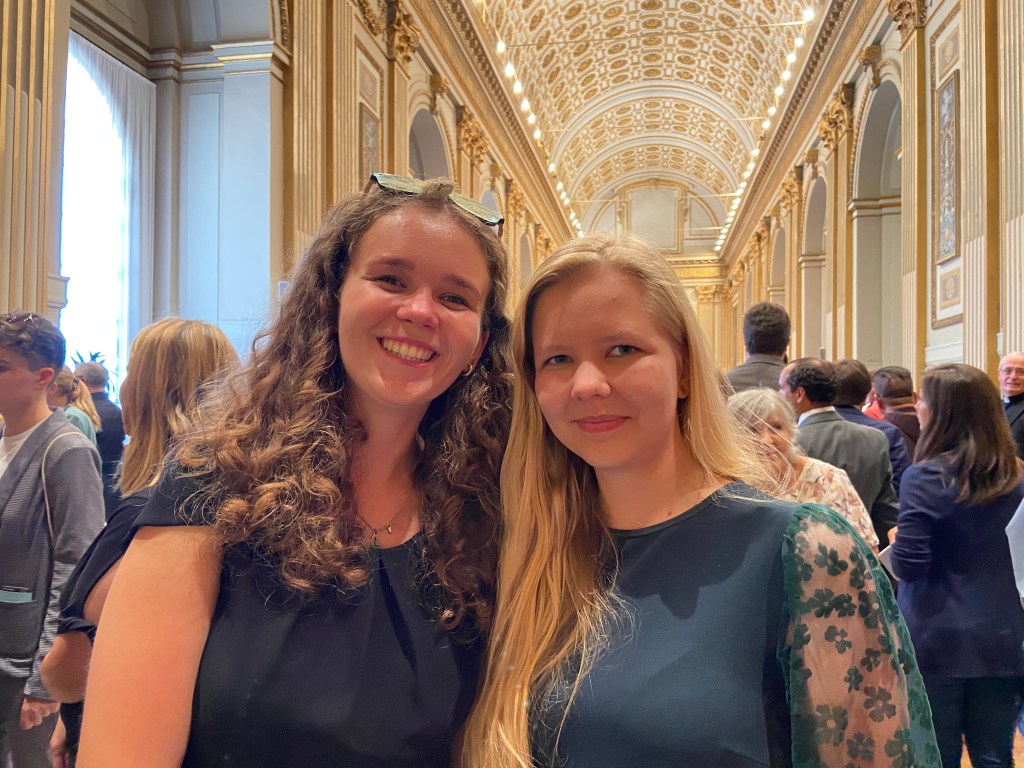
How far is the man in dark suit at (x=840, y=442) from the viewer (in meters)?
4.08

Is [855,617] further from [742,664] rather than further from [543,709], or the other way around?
[543,709]

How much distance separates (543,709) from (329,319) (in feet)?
2.86

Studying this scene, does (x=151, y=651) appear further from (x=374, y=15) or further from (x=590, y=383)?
(x=374, y=15)

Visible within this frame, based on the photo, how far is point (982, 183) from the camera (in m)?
8.19

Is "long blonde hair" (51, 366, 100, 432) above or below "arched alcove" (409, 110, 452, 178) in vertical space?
below

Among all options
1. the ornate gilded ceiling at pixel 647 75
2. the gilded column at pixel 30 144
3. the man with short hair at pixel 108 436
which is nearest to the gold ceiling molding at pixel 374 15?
the ornate gilded ceiling at pixel 647 75

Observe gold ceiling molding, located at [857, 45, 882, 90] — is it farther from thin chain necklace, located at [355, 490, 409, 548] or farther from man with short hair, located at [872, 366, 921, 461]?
thin chain necklace, located at [355, 490, 409, 548]

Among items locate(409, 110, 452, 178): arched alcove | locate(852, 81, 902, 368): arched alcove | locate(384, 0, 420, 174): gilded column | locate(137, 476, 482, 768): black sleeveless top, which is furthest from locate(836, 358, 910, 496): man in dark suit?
locate(409, 110, 452, 178): arched alcove

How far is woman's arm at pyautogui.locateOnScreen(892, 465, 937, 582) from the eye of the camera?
3377 millimetres

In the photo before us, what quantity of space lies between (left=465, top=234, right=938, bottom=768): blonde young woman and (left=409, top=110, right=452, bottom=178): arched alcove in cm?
1273

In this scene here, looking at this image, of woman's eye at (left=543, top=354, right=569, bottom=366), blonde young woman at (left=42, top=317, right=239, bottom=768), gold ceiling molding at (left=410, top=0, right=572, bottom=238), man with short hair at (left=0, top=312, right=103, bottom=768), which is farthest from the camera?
gold ceiling molding at (left=410, top=0, right=572, bottom=238)

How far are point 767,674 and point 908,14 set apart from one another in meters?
11.2

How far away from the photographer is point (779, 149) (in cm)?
1959

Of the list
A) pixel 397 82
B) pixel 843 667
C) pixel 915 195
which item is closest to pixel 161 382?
pixel 843 667
